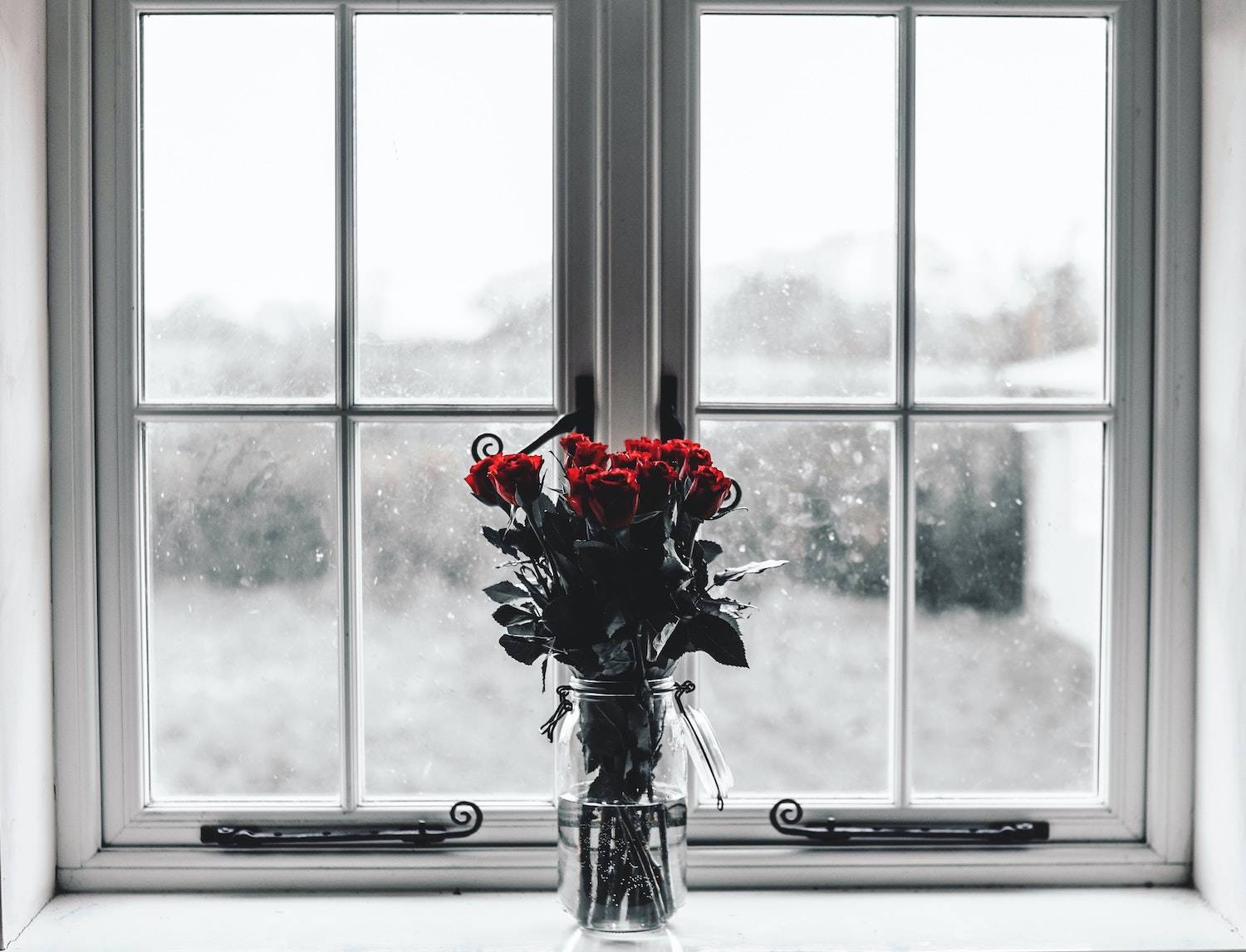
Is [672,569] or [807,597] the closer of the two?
[672,569]

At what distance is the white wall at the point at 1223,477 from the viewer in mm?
1156

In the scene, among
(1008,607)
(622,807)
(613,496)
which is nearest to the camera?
(613,496)

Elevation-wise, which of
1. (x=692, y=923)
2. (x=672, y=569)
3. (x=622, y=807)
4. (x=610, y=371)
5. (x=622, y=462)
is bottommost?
(x=692, y=923)

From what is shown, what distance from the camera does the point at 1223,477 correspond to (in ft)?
3.89

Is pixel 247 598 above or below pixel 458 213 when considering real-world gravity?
below

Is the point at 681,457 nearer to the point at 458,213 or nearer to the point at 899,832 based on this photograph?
the point at 458,213

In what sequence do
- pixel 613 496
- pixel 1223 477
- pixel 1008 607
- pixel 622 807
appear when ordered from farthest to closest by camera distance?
1. pixel 1008 607
2. pixel 1223 477
3. pixel 622 807
4. pixel 613 496

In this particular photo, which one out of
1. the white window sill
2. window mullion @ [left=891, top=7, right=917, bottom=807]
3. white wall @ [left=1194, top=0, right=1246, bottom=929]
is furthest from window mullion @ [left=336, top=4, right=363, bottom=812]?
white wall @ [left=1194, top=0, right=1246, bottom=929]

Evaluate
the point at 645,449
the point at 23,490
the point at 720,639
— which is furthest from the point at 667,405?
the point at 23,490

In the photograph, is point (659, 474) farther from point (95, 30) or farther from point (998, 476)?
point (95, 30)

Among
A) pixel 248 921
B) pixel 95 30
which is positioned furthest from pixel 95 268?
pixel 248 921

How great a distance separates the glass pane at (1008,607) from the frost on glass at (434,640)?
0.48 metres

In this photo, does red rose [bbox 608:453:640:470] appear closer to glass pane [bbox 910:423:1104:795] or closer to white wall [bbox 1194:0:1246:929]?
glass pane [bbox 910:423:1104:795]

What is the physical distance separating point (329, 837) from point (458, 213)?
2.52ft
